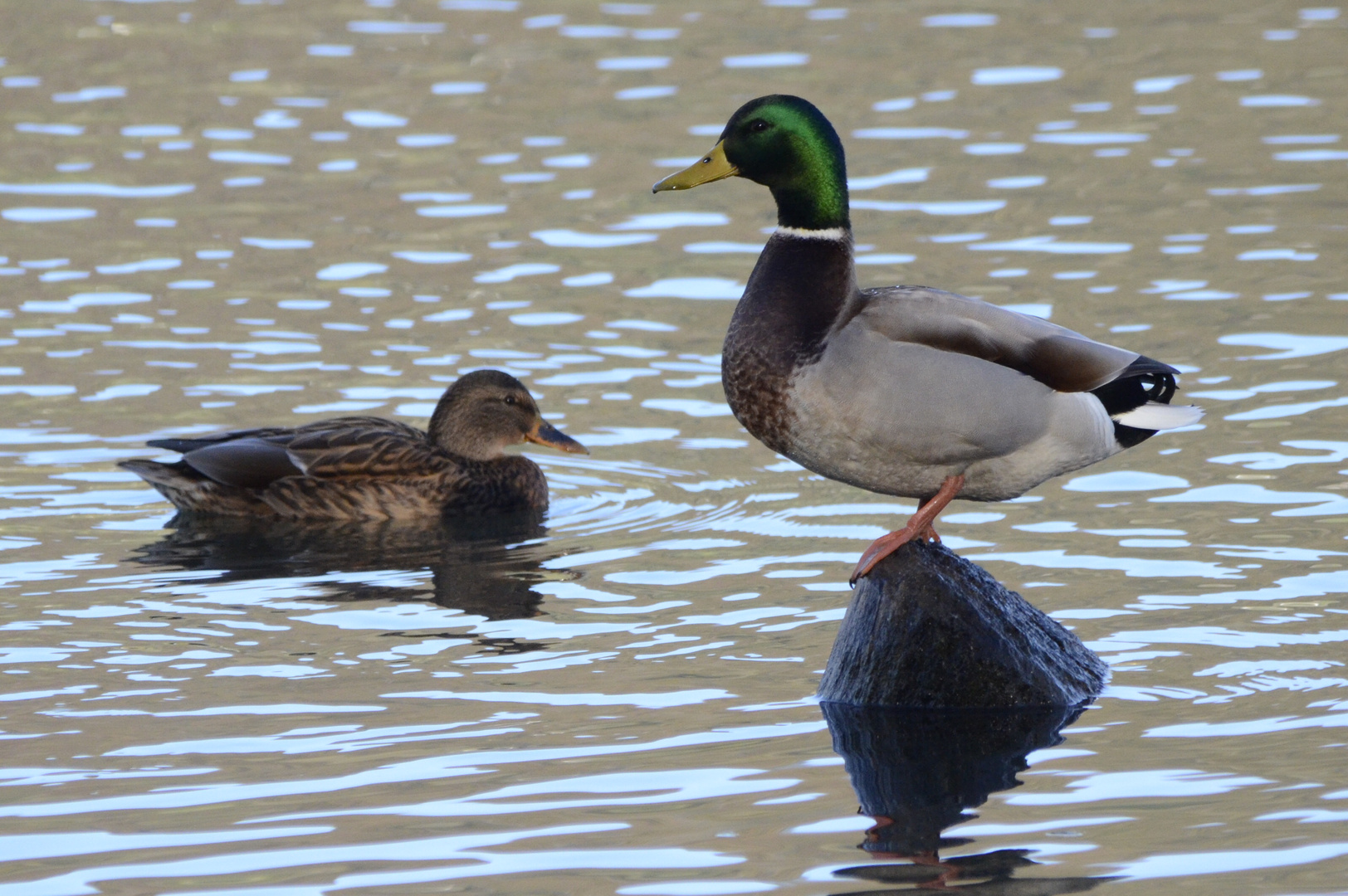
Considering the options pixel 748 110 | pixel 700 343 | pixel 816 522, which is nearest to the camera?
pixel 748 110

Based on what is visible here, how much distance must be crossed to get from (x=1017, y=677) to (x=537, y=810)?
1634 millimetres

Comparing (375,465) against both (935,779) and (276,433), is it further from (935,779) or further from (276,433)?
(935,779)

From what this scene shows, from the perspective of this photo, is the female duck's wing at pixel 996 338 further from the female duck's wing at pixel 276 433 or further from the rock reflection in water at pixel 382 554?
the female duck's wing at pixel 276 433

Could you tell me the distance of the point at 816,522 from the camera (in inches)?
329

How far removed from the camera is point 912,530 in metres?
6.11

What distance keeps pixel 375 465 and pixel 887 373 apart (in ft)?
12.3

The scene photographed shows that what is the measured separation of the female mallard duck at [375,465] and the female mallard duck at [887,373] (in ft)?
9.86

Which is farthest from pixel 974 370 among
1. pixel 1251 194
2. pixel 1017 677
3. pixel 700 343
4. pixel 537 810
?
pixel 1251 194

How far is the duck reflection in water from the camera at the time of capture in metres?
4.77

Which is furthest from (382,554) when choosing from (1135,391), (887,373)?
(1135,391)

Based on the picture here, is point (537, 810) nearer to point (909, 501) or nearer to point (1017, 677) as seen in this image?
point (1017, 677)

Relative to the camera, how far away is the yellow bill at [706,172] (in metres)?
6.34

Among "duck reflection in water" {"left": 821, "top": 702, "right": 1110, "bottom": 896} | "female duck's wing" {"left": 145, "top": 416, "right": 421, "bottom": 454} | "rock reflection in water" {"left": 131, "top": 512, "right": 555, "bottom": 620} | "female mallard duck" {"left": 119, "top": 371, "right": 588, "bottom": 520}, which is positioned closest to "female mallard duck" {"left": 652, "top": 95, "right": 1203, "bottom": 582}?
"duck reflection in water" {"left": 821, "top": 702, "right": 1110, "bottom": 896}

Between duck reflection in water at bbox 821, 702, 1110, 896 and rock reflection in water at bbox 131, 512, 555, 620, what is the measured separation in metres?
1.76
